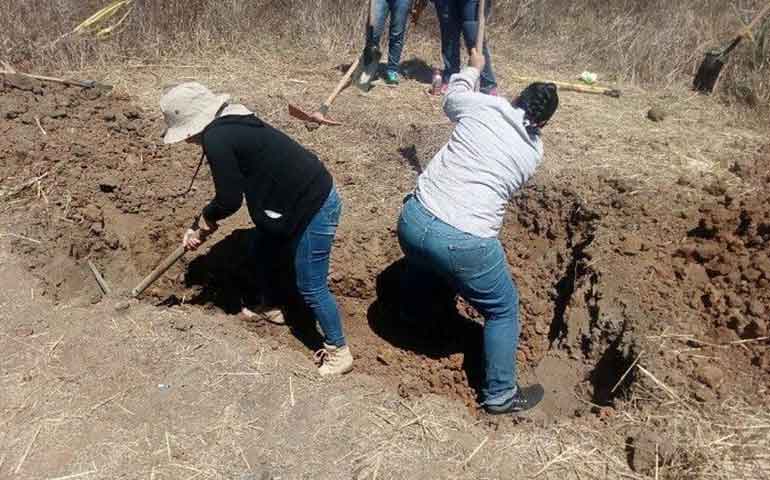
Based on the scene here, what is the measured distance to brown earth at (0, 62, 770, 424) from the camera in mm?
3498

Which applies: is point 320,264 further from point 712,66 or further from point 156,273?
point 712,66

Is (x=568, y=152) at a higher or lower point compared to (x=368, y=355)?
higher

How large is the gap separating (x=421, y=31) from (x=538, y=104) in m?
5.66

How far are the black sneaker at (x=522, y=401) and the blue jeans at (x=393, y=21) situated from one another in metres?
4.07

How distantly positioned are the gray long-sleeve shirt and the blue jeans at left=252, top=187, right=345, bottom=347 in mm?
497

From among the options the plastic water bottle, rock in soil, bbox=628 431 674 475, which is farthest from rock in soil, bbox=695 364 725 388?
the plastic water bottle

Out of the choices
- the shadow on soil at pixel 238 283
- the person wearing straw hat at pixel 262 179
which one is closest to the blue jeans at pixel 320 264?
the person wearing straw hat at pixel 262 179

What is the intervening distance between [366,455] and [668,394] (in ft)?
4.86

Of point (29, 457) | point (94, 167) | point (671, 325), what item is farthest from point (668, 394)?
point (94, 167)

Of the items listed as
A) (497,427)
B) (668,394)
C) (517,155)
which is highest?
(517,155)

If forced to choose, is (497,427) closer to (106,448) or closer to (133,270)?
(106,448)

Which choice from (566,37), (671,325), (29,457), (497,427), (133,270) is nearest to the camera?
(29,457)

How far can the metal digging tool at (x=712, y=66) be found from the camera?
6777 mm

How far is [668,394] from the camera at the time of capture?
3068mm
